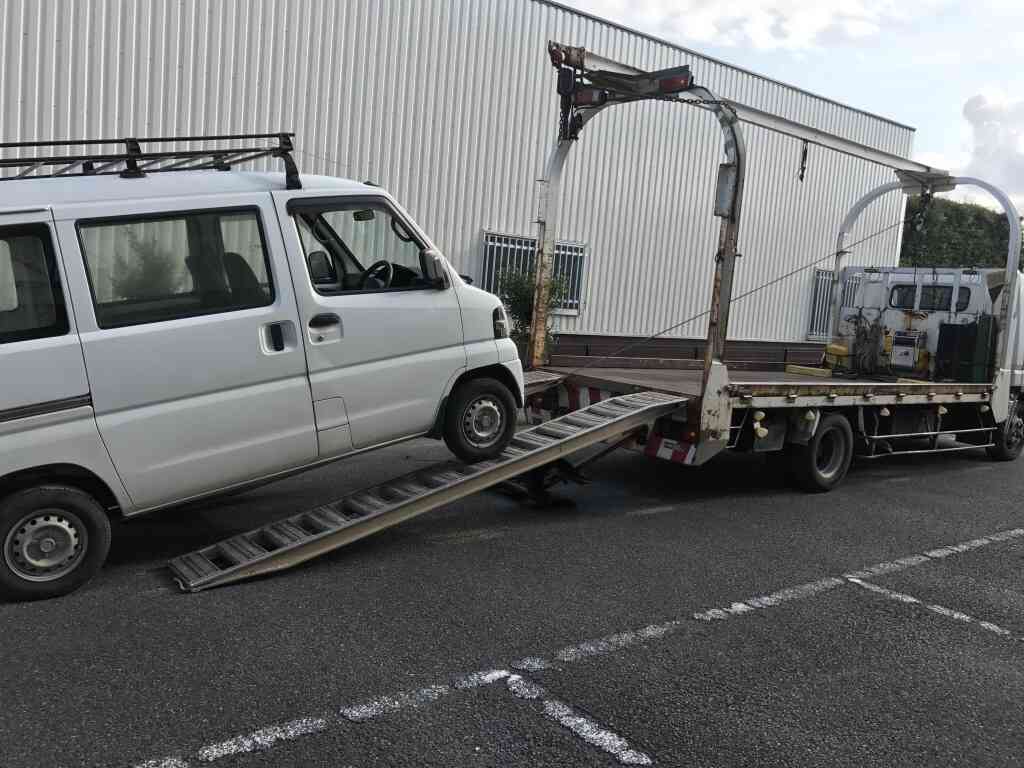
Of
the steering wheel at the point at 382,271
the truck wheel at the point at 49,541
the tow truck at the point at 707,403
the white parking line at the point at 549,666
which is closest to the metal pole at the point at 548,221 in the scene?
the tow truck at the point at 707,403

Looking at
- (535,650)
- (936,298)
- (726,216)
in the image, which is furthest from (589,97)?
(535,650)

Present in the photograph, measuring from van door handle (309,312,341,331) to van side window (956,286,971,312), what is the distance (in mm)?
7673

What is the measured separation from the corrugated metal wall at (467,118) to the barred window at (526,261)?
17 cm

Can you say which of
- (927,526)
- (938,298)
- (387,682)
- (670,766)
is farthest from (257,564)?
(938,298)

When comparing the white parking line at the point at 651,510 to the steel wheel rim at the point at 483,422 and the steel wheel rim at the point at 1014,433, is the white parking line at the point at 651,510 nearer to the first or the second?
the steel wheel rim at the point at 483,422

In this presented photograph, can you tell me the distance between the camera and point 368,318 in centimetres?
559

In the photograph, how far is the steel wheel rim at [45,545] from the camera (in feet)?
15.2

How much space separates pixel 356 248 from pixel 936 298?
24.3 ft

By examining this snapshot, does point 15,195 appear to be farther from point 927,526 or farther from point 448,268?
point 927,526

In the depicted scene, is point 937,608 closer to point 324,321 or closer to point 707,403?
point 707,403

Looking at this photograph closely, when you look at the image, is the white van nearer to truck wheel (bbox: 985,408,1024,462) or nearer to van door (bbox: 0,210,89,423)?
van door (bbox: 0,210,89,423)

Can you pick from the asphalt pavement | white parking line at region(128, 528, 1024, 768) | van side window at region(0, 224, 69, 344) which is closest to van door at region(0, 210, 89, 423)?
van side window at region(0, 224, 69, 344)

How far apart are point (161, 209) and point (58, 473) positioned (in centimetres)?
147

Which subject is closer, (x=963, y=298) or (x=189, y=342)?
(x=189, y=342)
